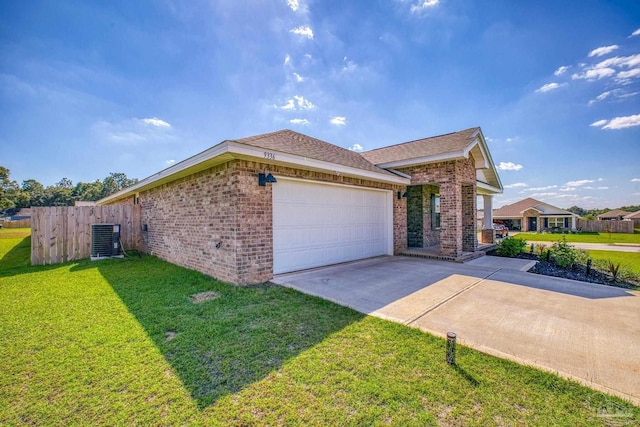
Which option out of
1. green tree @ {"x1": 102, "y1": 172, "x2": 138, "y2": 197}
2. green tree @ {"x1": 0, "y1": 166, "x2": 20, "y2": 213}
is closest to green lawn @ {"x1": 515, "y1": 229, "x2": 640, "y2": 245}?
green tree @ {"x1": 0, "y1": 166, "x2": 20, "y2": 213}

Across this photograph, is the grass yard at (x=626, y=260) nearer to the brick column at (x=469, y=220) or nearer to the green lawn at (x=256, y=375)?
the brick column at (x=469, y=220)

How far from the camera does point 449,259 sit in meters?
8.71

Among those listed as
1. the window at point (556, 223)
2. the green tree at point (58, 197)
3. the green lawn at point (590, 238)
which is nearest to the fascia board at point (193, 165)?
the green lawn at point (590, 238)

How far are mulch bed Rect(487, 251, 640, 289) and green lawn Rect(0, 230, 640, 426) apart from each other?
5.98 metres

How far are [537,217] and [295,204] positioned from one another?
45326mm

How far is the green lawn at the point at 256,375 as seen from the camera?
2.09m

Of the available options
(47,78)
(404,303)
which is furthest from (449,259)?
(47,78)

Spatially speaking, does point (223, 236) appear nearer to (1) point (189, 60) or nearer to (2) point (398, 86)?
(1) point (189, 60)

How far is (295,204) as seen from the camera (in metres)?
6.88

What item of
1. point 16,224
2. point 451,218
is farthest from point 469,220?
point 16,224

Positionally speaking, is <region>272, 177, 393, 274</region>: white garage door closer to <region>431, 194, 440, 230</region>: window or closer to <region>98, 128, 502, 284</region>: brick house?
<region>98, 128, 502, 284</region>: brick house

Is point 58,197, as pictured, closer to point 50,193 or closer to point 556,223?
point 50,193

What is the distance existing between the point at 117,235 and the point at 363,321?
10075 millimetres

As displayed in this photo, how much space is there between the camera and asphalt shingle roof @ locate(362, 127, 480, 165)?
347 inches
